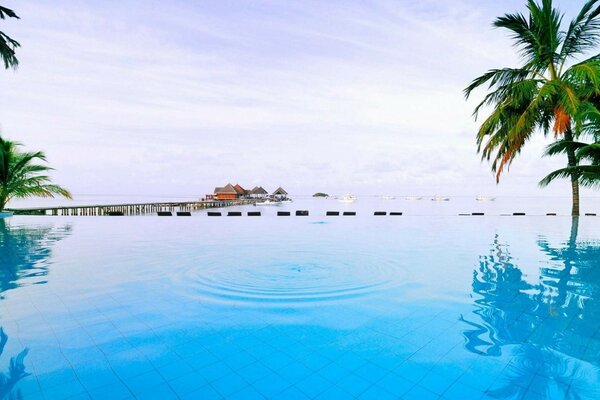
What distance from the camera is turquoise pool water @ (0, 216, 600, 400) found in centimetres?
216

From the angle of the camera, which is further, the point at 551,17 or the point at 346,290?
the point at 551,17

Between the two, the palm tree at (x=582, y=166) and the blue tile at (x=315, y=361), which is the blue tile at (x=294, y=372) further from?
the palm tree at (x=582, y=166)

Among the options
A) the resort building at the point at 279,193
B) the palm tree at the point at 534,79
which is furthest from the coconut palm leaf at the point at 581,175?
the resort building at the point at 279,193

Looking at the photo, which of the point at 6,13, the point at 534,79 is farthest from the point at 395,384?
the point at 534,79

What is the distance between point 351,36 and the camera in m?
13.9

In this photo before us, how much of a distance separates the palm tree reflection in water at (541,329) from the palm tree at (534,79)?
7.53m

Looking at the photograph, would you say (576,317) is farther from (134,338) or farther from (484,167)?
(484,167)

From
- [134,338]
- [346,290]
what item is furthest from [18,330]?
[346,290]

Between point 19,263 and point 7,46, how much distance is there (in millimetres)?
6361

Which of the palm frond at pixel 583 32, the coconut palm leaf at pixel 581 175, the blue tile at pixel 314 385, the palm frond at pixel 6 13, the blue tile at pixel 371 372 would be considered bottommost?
the blue tile at pixel 314 385

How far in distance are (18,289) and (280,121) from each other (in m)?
19.5

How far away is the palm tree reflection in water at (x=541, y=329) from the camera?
2.14 meters

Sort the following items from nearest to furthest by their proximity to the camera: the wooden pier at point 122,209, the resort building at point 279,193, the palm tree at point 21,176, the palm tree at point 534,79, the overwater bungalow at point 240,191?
the palm tree at point 534,79 → the palm tree at point 21,176 → the wooden pier at point 122,209 → the overwater bungalow at point 240,191 → the resort building at point 279,193

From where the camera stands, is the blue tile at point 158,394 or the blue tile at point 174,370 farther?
the blue tile at point 174,370
